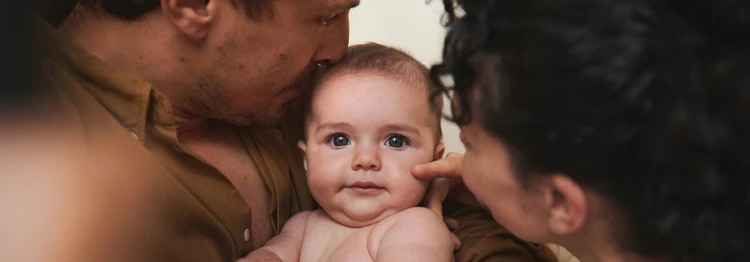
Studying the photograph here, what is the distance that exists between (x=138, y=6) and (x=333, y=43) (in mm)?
326

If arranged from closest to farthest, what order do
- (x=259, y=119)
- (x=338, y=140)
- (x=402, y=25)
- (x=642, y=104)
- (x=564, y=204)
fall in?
Answer: (x=642, y=104), (x=564, y=204), (x=338, y=140), (x=259, y=119), (x=402, y=25)

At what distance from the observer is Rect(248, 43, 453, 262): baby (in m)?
1.15

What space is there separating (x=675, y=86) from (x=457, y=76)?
0.84 feet

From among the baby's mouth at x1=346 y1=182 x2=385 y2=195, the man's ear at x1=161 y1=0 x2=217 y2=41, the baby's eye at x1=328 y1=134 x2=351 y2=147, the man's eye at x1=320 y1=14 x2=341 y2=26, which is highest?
the man's ear at x1=161 y1=0 x2=217 y2=41

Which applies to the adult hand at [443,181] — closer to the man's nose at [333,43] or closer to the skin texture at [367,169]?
the skin texture at [367,169]

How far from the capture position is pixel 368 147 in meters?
1.17

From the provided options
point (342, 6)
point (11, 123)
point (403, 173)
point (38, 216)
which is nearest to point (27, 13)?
point (11, 123)

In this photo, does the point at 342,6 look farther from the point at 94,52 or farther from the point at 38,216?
the point at 38,216

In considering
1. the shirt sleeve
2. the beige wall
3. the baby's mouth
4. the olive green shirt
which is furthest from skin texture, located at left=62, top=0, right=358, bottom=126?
the beige wall

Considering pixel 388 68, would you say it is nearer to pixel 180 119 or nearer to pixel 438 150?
Answer: pixel 438 150

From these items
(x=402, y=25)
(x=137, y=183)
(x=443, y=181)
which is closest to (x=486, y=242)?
(x=443, y=181)

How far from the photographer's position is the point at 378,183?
116 cm

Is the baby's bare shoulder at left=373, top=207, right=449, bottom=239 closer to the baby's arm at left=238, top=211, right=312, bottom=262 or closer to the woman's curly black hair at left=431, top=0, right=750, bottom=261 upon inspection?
the baby's arm at left=238, top=211, right=312, bottom=262

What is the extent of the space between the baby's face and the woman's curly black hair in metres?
0.37
